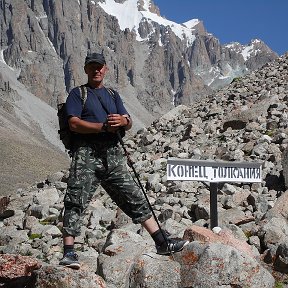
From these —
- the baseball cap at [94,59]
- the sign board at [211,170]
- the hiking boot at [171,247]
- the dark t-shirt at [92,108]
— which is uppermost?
the baseball cap at [94,59]

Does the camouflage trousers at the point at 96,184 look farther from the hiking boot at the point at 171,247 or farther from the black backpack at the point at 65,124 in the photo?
the hiking boot at the point at 171,247

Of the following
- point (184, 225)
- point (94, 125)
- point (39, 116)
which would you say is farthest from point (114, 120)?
point (39, 116)

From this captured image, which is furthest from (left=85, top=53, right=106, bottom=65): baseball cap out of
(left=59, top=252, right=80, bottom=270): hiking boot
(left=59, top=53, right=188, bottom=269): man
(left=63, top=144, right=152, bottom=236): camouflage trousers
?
(left=59, top=252, right=80, bottom=270): hiking boot

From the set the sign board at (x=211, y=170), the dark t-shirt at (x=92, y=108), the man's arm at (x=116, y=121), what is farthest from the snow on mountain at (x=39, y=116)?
the man's arm at (x=116, y=121)

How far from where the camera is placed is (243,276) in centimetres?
543

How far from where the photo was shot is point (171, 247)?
5801 millimetres

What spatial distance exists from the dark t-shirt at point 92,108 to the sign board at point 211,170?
1.47 metres

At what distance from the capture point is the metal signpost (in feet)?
23.2

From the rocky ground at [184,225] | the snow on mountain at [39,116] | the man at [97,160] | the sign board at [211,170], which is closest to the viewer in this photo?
the rocky ground at [184,225]

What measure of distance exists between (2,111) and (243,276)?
491ft

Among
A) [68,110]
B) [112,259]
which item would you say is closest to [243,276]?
[112,259]

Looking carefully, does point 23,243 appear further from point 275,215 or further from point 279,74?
point 279,74

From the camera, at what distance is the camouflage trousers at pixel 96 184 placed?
570 centimetres

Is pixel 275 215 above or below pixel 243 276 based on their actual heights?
above
